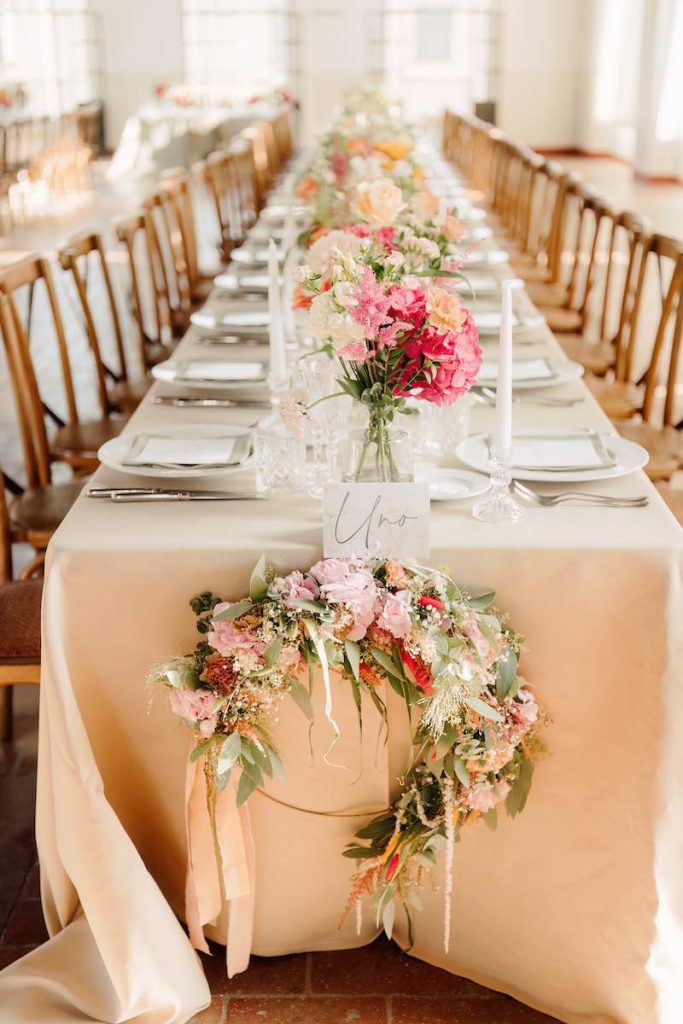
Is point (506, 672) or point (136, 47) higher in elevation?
point (136, 47)

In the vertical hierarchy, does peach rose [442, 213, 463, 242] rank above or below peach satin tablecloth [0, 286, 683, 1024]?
above

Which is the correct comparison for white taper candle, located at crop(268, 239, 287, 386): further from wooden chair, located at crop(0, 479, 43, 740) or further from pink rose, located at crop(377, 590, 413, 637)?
pink rose, located at crop(377, 590, 413, 637)

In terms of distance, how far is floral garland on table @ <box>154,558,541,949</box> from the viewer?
5.26ft

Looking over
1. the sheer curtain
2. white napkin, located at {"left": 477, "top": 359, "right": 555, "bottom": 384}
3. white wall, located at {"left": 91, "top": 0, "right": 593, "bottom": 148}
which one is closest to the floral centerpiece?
white napkin, located at {"left": 477, "top": 359, "right": 555, "bottom": 384}

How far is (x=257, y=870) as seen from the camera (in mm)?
1923

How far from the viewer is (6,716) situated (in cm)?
269

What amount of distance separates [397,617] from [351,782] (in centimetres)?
41

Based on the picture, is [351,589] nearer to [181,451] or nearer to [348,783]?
[348,783]

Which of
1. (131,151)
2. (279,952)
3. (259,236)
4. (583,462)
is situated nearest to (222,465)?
(583,462)

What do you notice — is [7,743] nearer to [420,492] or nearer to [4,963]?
[4,963]

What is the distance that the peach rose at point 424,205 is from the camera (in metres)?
2.94

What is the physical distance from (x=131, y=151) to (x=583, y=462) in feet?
43.7

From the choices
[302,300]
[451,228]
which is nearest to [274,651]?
[302,300]

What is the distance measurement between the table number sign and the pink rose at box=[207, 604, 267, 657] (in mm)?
173
